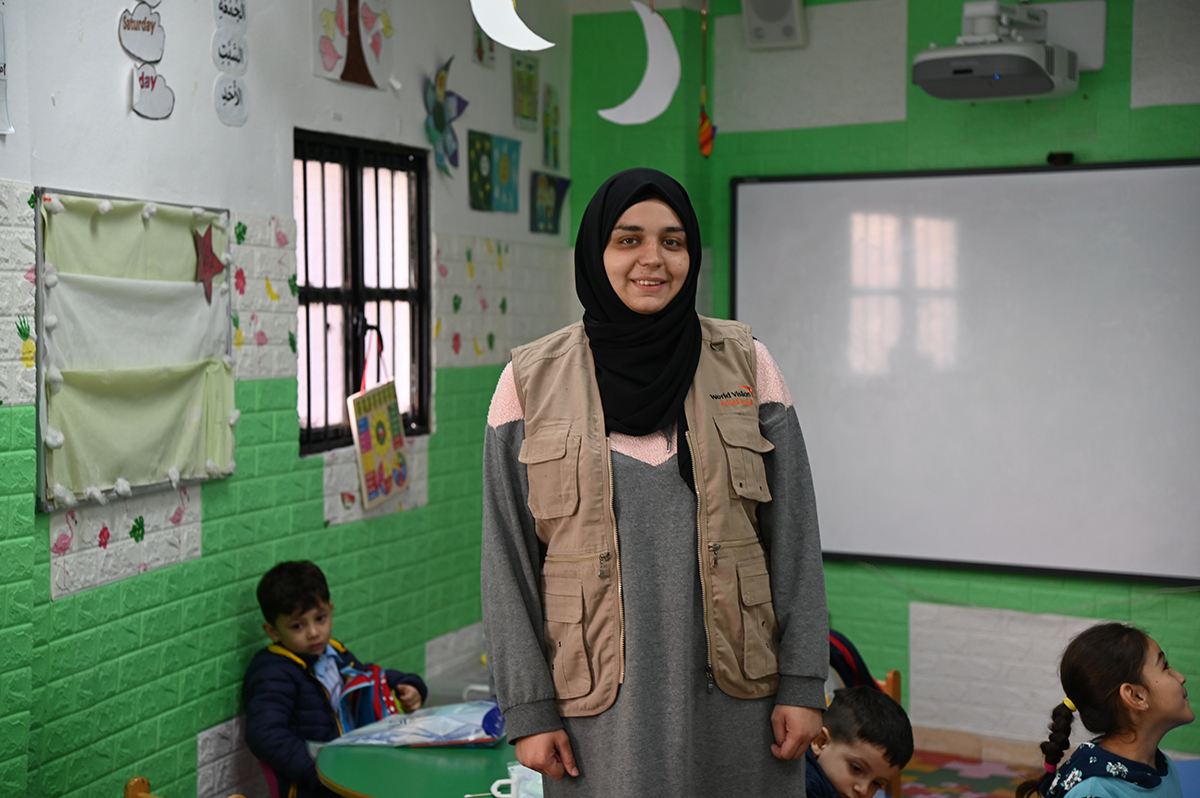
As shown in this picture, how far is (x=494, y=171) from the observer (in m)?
4.38

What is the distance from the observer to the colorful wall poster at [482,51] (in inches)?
166

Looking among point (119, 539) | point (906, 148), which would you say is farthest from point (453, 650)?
point (906, 148)

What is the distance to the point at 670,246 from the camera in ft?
5.26

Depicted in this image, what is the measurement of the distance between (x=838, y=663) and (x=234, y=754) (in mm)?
1655

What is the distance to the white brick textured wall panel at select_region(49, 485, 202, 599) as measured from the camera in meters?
2.61

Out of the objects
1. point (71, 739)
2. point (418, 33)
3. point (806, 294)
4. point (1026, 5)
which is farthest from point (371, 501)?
point (1026, 5)

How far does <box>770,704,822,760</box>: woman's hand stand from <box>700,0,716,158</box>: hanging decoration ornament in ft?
10.1

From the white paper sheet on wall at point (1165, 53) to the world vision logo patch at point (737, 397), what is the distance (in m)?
3.21

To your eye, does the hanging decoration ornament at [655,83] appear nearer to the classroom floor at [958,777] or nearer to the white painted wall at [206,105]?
the white painted wall at [206,105]

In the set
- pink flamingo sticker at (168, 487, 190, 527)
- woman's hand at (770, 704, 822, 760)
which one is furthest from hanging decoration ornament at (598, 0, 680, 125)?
woman's hand at (770, 704, 822, 760)

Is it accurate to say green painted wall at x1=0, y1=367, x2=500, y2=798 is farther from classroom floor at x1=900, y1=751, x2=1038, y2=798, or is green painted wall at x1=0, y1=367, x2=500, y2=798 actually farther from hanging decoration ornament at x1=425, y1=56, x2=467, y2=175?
classroom floor at x1=900, y1=751, x2=1038, y2=798

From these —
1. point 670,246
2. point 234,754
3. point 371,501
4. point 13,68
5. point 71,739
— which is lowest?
point 234,754

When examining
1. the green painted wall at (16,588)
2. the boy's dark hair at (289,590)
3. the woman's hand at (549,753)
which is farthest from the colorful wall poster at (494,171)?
the woman's hand at (549,753)

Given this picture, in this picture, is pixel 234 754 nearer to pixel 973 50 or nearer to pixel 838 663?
pixel 838 663
